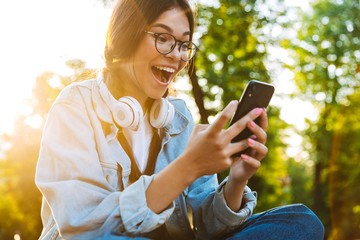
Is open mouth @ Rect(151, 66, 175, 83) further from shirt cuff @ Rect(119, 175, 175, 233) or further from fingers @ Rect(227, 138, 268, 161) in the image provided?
shirt cuff @ Rect(119, 175, 175, 233)

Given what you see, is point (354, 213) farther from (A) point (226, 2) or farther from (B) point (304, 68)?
(A) point (226, 2)

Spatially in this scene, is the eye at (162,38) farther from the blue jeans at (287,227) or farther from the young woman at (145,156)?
the blue jeans at (287,227)

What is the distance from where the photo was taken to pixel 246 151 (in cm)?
199

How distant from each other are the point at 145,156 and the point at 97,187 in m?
0.74

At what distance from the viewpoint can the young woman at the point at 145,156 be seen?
1.67 meters

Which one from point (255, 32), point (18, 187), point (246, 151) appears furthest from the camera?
point (18, 187)

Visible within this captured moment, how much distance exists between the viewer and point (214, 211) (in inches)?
88.0

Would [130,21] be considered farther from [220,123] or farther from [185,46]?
[220,123]

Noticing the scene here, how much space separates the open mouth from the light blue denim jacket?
413 millimetres

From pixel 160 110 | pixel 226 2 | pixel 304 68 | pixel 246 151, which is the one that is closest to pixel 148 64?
pixel 160 110

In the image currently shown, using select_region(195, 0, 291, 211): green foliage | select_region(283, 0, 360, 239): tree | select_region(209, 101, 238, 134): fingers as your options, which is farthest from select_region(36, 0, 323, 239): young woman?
select_region(283, 0, 360, 239): tree

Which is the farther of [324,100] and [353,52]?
[324,100]

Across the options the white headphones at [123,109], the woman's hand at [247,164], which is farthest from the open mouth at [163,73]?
the woman's hand at [247,164]

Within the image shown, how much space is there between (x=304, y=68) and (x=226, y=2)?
493 inches
